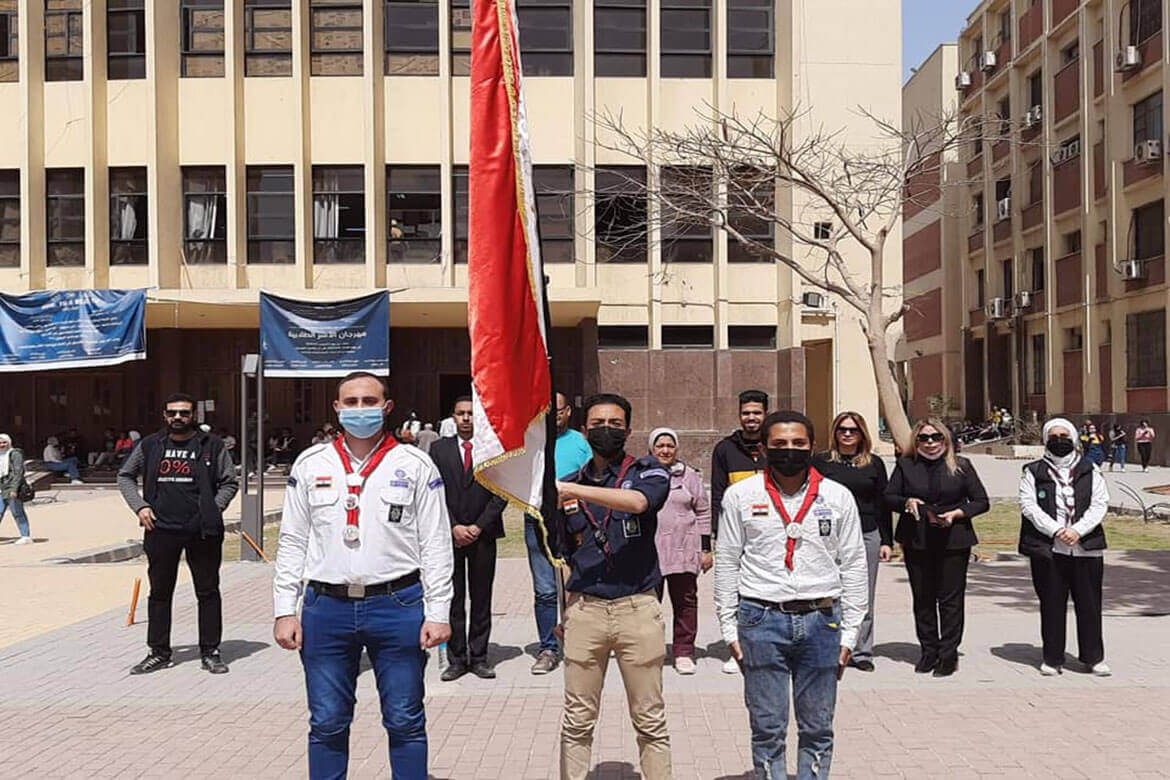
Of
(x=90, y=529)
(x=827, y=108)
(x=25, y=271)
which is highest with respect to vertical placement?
(x=827, y=108)

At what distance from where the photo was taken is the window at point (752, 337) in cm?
2917

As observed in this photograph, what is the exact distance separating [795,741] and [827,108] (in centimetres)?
2498

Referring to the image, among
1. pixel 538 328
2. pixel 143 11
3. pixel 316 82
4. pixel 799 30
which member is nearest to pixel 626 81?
pixel 799 30

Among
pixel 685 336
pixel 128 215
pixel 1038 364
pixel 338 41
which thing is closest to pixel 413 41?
pixel 338 41

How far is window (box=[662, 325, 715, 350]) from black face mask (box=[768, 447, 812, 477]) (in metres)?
24.0

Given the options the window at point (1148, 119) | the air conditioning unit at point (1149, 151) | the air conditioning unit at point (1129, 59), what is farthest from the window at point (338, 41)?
the window at point (1148, 119)

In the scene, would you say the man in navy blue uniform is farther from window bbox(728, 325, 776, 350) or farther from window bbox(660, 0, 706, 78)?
window bbox(660, 0, 706, 78)

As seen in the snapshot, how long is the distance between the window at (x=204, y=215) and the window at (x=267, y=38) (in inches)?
115

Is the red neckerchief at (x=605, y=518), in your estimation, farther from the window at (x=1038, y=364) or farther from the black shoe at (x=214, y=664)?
the window at (x=1038, y=364)

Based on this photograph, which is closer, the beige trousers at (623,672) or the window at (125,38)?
the beige trousers at (623,672)

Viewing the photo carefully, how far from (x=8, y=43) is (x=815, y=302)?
2240cm

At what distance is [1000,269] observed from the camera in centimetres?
4834

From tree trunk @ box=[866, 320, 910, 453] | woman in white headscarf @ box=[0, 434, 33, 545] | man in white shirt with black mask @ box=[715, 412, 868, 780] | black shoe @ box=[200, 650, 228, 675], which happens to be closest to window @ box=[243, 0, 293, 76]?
woman in white headscarf @ box=[0, 434, 33, 545]

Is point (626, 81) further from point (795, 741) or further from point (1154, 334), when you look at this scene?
point (795, 741)
